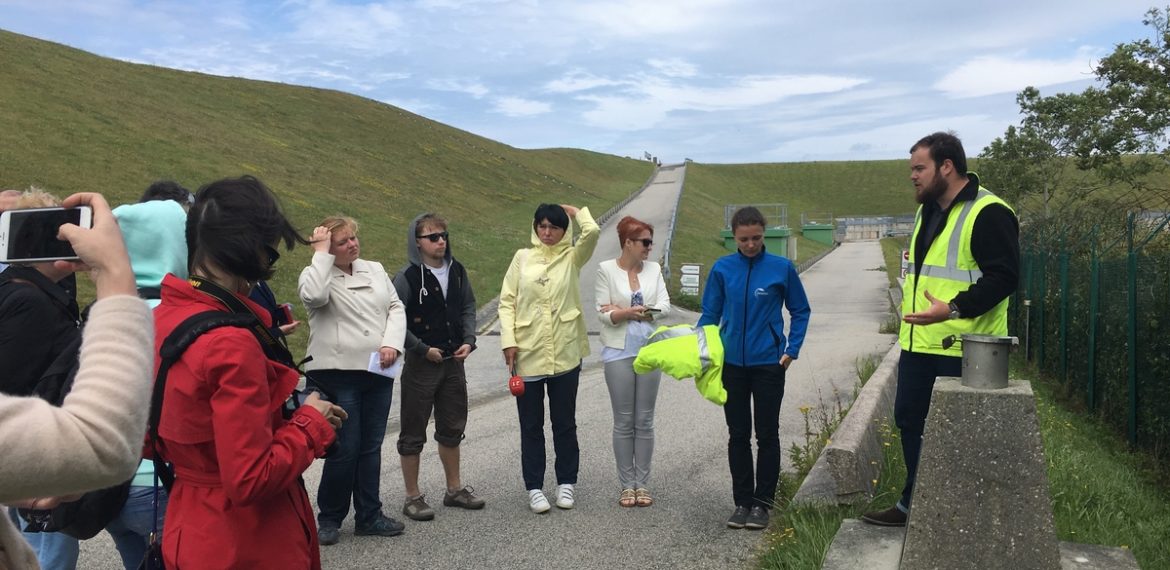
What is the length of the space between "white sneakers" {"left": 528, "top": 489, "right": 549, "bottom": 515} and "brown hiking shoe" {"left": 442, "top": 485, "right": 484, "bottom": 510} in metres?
0.34

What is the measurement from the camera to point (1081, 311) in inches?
378

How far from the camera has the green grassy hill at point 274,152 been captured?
23.0 metres

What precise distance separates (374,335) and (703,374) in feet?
6.58

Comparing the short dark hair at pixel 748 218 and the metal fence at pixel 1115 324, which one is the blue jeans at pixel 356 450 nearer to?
the short dark hair at pixel 748 218

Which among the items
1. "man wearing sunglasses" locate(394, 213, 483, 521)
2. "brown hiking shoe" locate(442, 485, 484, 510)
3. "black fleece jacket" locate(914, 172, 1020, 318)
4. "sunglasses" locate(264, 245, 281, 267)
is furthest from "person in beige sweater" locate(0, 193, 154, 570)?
"brown hiking shoe" locate(442, 485, 484, 510)

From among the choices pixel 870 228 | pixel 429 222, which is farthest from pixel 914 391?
pixel 870 228

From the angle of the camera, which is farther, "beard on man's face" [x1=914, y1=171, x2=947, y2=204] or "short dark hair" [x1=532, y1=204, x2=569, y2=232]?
"short dark hair" [x1=532, y1=204, x2=569, y2=232]

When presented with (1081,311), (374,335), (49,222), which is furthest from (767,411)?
(1081,311)

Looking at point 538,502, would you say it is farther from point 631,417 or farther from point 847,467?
point 847,467

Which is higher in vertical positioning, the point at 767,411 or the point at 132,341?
the point at 132,341

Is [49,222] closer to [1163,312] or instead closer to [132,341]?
[132,341]

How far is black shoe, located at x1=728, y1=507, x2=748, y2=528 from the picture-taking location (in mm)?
5359

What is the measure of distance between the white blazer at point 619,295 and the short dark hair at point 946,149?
83.6 inches

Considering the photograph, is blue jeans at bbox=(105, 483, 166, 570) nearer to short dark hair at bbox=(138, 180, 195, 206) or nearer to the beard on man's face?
short dark hair at bbox=(138, 180, 195, 206)
